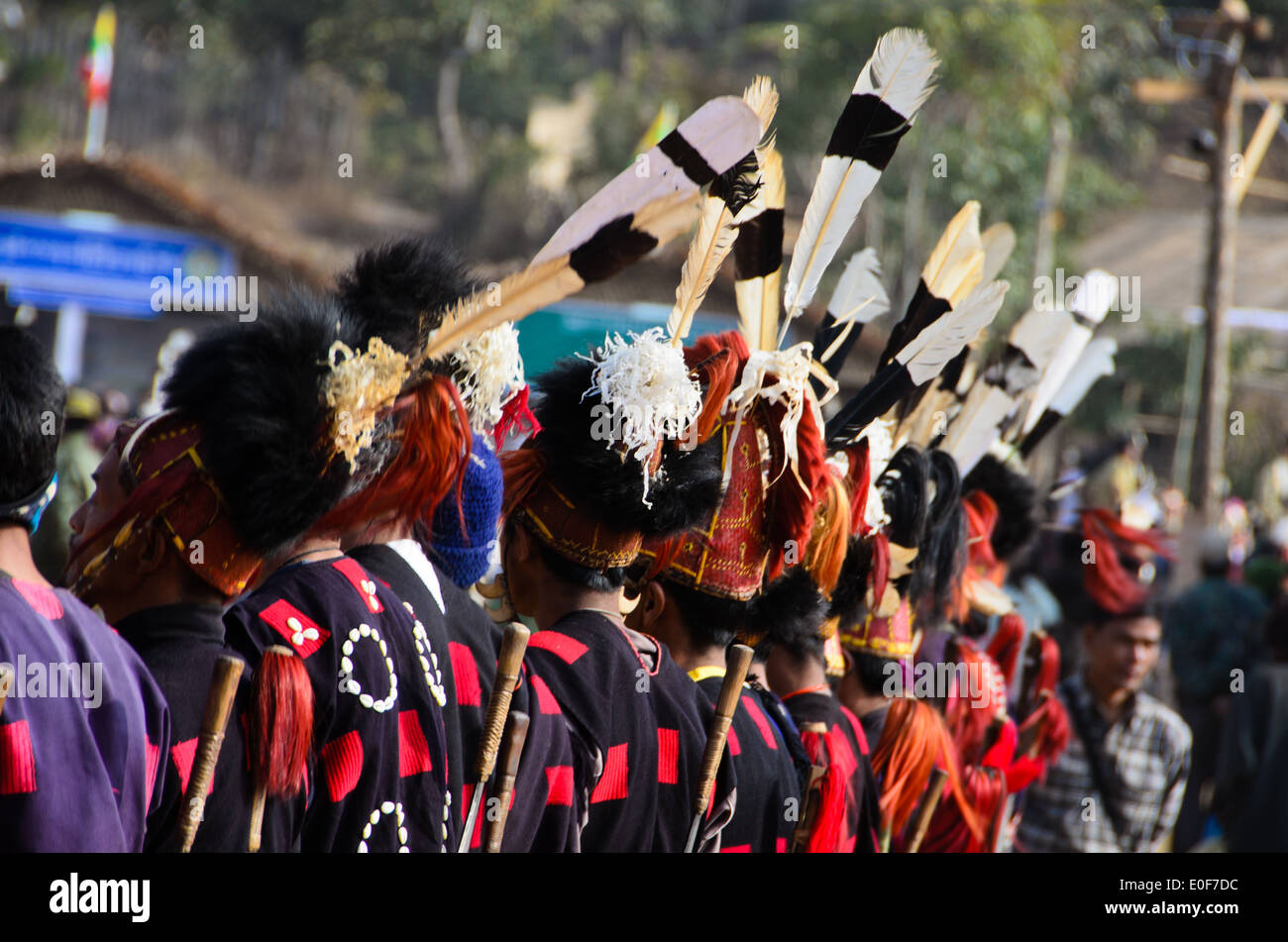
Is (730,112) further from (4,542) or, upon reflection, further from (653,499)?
(4,542)

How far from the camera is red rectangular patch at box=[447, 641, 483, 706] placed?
2713mm

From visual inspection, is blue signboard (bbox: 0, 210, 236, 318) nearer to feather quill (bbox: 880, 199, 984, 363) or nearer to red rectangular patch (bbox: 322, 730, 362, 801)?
feather quill (bbox: 880, 199, 984, 363)

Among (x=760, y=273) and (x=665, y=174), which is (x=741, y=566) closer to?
(x=760, y=273)

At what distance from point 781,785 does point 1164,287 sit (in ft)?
67.9

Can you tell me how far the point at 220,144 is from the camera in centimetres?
2516

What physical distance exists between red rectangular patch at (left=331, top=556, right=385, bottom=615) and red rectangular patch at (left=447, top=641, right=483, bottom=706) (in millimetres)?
218

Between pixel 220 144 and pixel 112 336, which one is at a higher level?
pixel 220 144

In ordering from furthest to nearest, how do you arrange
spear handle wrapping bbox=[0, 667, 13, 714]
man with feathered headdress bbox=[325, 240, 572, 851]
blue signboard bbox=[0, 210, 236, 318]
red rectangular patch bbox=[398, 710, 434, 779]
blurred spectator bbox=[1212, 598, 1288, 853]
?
blue signboard bbox=[0, 210, 236, 318] → blurred spectator bbox=[1212, 598, 1288, 853] → man with feathered headdress bbox=[325, 240, 572, 851] → red rectangular patch bbox=[398, 710, 434, 779] → spear handle wrapping bbox=[0, 667, 13, 714]

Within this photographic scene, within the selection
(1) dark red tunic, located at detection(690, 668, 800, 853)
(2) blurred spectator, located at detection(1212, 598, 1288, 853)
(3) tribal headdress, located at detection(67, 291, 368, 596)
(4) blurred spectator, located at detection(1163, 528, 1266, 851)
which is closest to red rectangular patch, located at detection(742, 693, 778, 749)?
(1) dark red tunic, located at detection(690, 668, 800, 853)

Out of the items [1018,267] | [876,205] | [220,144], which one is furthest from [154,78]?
[1018,267]

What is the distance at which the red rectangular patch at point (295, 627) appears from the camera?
94.2 inches

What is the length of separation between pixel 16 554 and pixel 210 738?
0.39m

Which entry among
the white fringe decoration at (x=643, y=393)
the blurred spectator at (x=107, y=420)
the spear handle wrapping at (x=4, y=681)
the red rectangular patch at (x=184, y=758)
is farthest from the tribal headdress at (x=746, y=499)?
the blurred spectator at (x=107, y=420)

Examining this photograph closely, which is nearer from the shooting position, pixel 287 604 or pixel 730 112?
pixel 287 604
